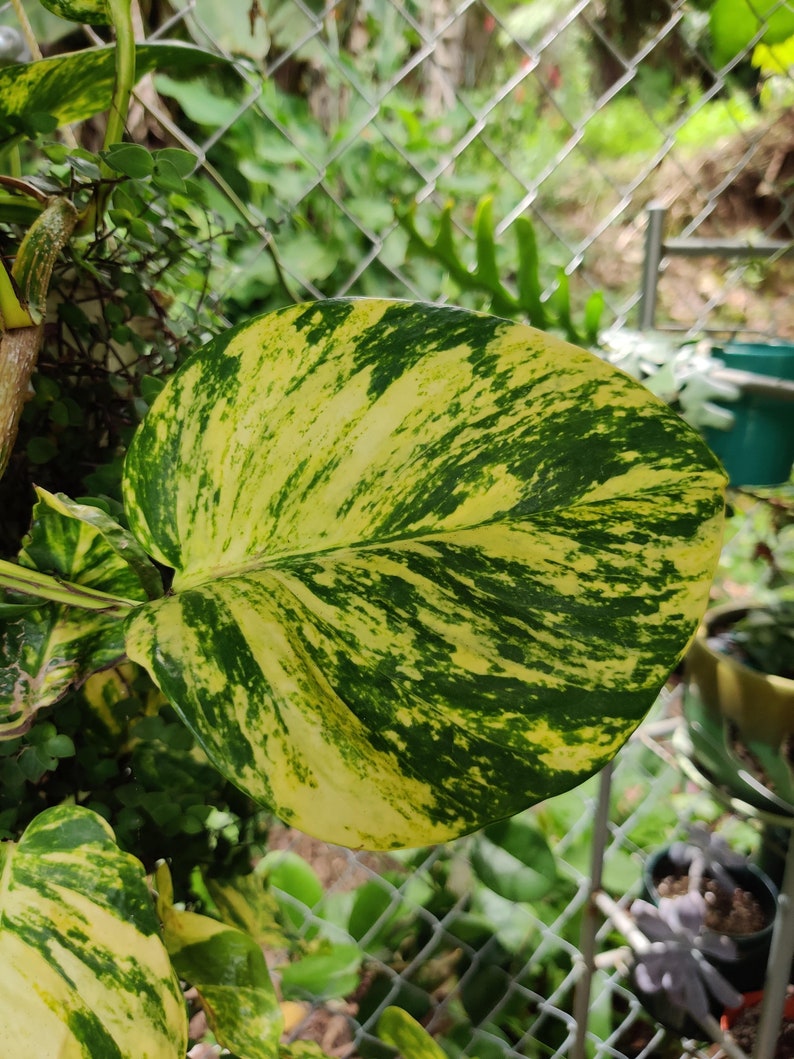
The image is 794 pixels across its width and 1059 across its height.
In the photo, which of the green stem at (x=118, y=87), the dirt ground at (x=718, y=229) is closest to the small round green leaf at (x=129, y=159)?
the green stem at (x=118, y=87)

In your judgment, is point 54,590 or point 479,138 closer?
point 54,590

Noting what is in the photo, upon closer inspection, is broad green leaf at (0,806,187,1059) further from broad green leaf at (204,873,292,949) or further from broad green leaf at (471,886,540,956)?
broad green leaf at (471,886,540,956)

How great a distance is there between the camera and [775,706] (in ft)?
2.01

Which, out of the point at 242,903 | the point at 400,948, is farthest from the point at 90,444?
the point at 400,948

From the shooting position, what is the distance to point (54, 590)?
0.31m

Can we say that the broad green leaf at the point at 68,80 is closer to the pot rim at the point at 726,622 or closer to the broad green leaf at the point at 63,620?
the broad green leaf at the point at 63,620

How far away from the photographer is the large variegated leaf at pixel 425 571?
9.2 inches

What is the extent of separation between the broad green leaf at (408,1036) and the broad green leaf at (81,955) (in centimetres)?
33

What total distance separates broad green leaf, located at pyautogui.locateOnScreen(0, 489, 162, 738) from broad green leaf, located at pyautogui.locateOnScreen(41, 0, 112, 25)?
286mm

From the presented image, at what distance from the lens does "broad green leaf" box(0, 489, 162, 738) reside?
12.8 inches

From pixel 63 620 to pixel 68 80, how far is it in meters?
0.33

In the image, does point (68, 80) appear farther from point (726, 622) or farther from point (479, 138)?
point (479, 138)

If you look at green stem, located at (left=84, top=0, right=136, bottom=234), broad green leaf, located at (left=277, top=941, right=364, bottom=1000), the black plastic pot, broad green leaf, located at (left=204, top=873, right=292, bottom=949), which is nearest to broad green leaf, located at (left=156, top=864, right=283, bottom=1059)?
broad green leaf, located at (left=204, top=873, right=292, bottom=949)

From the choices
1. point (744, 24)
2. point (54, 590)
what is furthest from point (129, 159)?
point (744, 24)
